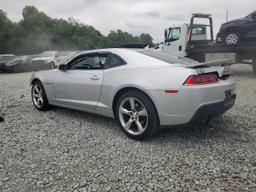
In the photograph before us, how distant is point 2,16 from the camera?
3828 cm

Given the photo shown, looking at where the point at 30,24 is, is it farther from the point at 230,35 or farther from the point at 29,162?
the point at 29,162

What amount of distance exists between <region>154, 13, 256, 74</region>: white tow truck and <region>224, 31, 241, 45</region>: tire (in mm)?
267

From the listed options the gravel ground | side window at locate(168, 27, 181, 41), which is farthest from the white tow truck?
the gravel ground

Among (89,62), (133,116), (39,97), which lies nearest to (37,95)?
(39,97)

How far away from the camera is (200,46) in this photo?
11.5 metres

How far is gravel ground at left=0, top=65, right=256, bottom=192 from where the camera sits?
8.45 ft

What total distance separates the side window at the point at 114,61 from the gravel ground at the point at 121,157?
42.7 inches

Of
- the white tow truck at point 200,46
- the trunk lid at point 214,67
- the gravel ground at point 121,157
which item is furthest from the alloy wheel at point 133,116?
the white tow truck at point 200,46

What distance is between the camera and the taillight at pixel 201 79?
3.15 metres

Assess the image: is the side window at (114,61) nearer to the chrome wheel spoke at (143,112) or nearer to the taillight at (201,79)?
the chrome wheel spoke at (143,112)

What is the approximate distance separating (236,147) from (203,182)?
1.05 m

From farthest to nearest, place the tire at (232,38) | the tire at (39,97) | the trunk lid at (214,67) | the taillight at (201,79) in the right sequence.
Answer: the tire at (232,38) < the tire at (39,97) < the trunk lid at (214,67) < the taillight at (201,79)

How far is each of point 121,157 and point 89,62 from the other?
2029mm

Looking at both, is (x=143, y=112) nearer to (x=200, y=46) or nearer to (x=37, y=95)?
(x=37, y=95)
